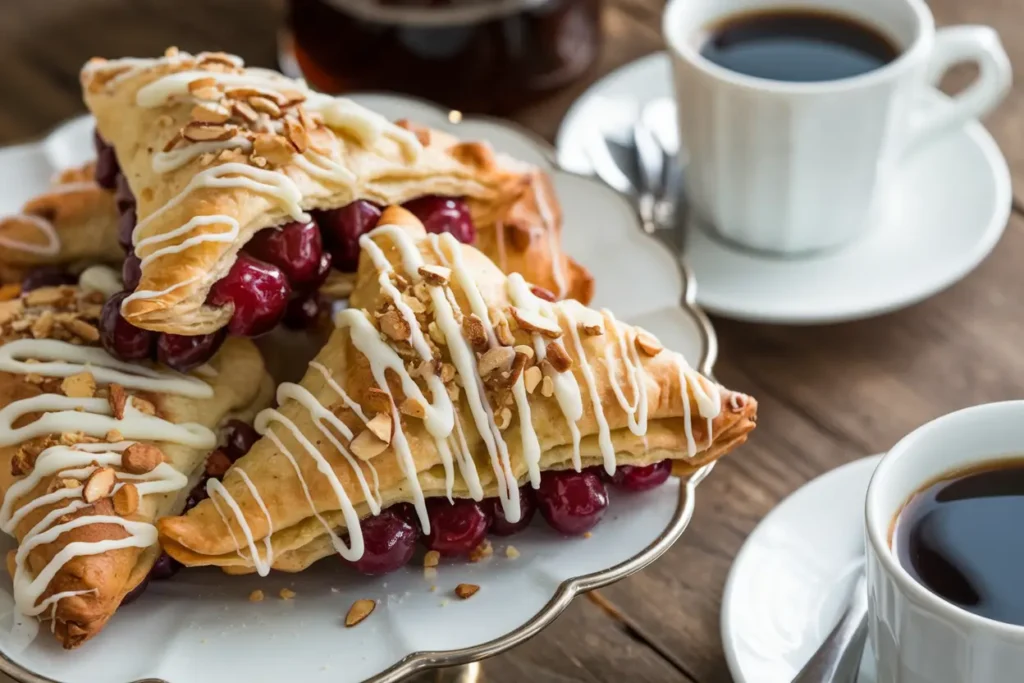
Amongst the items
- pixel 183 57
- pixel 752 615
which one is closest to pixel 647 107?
pixel 183 57

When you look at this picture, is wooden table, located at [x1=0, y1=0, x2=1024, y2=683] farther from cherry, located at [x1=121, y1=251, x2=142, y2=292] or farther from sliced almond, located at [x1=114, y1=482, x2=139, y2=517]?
cherry, located at [x1=121, y1=251, x2=142, y2=292]

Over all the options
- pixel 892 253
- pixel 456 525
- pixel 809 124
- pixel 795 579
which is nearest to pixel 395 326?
pixel 456 525

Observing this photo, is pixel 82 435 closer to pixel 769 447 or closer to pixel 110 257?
pixel 110 257

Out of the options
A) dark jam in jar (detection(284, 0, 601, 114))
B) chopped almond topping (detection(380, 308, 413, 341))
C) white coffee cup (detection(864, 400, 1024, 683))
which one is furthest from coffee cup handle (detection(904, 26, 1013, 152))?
chopped almond topping (detection(380, 308, 413, 341))

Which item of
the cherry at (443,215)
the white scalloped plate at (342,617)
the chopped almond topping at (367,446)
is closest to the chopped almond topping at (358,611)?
the white scalloped plate at (342,617)

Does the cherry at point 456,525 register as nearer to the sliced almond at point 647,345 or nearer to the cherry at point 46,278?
the sliced almond at point 647,345
